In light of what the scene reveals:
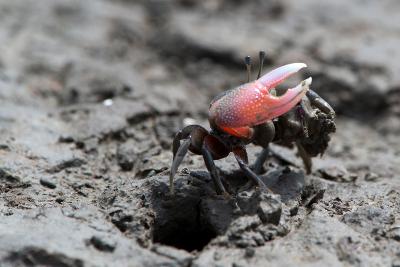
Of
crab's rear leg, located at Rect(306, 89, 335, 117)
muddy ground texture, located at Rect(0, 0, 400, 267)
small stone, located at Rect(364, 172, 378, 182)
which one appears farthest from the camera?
small stone, located at Rect(364, 172, 378, 182)

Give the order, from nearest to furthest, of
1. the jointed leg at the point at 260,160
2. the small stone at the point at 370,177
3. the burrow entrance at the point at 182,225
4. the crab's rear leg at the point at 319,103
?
the burrow entrance at the point at 182,225 → the crab's rear leg at the point at 319,103 → the jointed leg at the point at 260,160 → the small stone at the point at 370,177

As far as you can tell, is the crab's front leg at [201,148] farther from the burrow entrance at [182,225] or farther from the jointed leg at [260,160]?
the jointed leg at [260,160]

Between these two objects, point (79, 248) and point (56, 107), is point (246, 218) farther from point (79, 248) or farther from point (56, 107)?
point (56, 107)

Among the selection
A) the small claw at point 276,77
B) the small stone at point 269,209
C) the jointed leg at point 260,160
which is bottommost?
the jointed leg at point 260,160

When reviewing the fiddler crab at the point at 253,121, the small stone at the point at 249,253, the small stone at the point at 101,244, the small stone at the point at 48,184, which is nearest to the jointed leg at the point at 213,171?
the fiddler crab at the point at 253,121

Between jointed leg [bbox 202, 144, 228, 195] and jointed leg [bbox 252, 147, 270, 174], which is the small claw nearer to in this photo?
jointed leg [bbox 202, 144, 228, 195]

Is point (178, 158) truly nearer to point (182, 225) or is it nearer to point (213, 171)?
point (213, 171)

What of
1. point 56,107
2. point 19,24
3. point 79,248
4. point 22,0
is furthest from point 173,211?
point 22,0

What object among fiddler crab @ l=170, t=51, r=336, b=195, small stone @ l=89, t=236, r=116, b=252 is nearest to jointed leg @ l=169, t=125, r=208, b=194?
fiddler crab @ l=170, t=51, r=336, b=195
